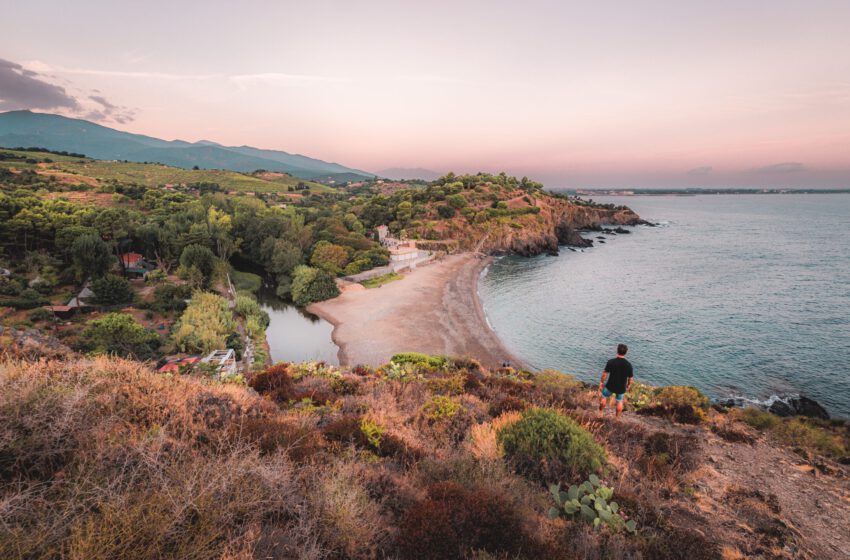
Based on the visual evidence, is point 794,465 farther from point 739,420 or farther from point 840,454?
point 739,420

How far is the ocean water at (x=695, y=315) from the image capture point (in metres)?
23.3

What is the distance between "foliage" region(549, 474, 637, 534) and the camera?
4.79 metres

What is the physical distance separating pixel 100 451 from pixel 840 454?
17632 millimetres

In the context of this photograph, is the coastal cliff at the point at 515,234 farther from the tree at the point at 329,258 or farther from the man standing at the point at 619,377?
the man standing at the point at 619,377

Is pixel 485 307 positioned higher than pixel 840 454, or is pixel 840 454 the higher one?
pixel 840 454

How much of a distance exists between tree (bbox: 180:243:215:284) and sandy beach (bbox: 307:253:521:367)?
492 inches

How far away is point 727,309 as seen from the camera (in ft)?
115

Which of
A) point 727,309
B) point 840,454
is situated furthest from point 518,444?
point 727,309

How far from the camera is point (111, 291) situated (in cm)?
2781

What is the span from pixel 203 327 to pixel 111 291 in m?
11.5

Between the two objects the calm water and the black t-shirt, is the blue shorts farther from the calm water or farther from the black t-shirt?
the calm water

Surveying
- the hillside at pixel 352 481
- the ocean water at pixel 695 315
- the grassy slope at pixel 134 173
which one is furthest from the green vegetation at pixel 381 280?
the grassy slope at pixel 134 173

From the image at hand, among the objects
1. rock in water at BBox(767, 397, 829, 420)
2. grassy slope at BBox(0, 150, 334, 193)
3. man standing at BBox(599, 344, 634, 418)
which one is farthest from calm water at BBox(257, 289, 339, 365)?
grassy slope at BBox(0, 150, 334, 193)

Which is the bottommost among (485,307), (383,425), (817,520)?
(485,307)
